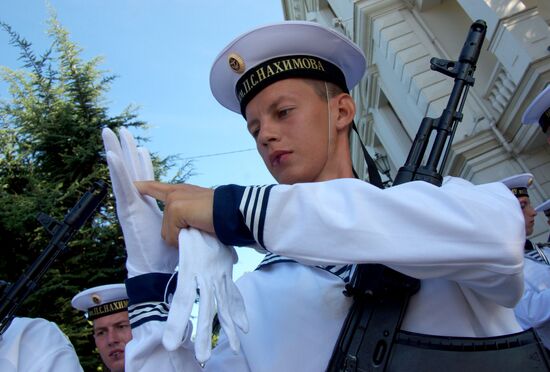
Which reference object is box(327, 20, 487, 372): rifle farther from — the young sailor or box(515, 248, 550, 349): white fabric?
box(515, 248, 550, 349): white fabric

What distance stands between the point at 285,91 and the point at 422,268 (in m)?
0.86

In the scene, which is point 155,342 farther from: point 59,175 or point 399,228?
point 59,175

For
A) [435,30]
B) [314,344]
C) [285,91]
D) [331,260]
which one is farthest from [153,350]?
[435,30]

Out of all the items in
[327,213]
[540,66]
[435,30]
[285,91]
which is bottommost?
[327,213]

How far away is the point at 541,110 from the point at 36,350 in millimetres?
3828

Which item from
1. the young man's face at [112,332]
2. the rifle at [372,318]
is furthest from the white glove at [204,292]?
the young man's face at [112,332]

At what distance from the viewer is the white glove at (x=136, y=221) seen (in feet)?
5.10

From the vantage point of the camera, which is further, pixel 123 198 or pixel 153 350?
pixel 123 198

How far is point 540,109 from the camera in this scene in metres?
4.01

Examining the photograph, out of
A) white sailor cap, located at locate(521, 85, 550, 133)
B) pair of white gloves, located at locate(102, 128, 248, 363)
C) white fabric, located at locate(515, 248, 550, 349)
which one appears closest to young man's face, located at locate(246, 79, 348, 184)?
pair of white gloves, located at locate(102, 128, 248, 363)

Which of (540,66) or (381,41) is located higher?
(381,41)

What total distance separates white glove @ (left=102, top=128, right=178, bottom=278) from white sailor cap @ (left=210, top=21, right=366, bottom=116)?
524mm

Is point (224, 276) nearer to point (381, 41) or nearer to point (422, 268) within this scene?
point (422, 268)

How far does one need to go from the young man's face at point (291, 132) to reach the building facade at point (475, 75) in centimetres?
701
